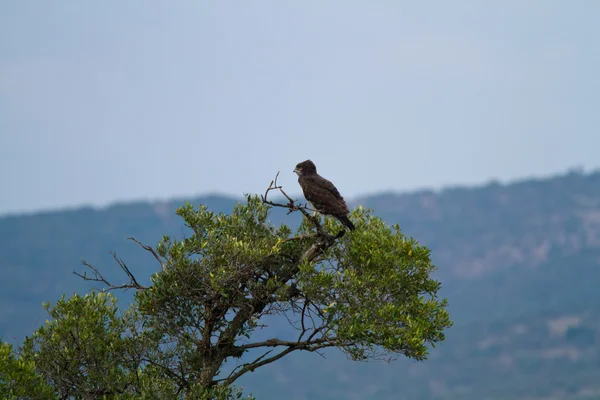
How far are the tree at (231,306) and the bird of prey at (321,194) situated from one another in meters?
0.51

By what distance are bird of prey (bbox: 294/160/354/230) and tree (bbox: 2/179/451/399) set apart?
51cm

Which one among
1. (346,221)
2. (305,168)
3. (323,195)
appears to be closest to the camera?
(346,221)

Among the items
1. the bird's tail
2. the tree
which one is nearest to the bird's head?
the tree

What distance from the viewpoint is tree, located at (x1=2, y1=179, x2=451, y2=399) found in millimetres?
19891

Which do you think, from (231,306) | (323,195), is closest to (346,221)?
(323,195)

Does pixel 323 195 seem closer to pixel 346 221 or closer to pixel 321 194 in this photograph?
pixel 321 194

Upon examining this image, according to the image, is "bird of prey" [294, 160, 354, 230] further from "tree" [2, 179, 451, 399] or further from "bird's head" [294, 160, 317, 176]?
"tree" [2, 179, 451, 399]

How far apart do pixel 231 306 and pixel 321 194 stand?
3415mm

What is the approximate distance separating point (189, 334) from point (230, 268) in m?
2.28

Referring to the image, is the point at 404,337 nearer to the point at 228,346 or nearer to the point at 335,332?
the point at 335,332

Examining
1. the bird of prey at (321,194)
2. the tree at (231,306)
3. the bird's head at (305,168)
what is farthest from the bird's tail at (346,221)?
the bird's head at (305,168)

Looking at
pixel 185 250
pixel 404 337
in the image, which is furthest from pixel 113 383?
pixel 404 337

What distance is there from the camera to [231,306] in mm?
20906

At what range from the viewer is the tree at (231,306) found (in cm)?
1989
